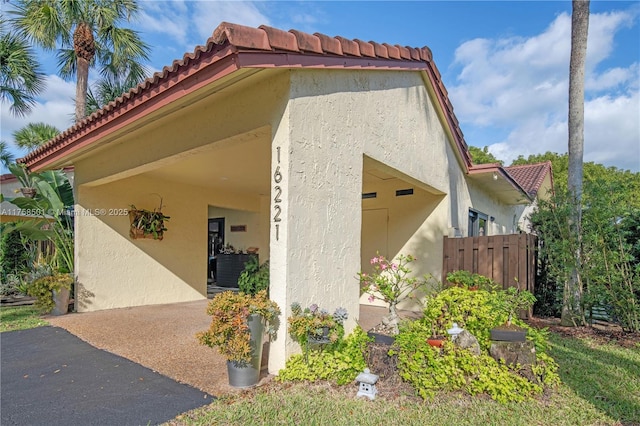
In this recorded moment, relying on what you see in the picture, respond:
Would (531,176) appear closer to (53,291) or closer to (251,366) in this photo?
(251,366)

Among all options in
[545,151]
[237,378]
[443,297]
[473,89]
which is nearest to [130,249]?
[237,378]

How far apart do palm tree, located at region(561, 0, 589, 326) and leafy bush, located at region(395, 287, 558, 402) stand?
11.3 ft

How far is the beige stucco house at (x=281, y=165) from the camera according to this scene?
3.89 meters

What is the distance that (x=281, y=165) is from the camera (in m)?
3.90

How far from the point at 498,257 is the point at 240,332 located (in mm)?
6379

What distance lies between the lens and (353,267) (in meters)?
4.79

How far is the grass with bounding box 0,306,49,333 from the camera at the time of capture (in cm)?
653

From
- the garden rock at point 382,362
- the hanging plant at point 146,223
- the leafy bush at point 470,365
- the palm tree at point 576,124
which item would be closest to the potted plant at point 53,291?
the hanging plant at point 146,223

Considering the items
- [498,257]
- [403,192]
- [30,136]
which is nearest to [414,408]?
[498,257]

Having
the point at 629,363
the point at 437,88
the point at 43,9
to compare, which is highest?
the point at 43,9

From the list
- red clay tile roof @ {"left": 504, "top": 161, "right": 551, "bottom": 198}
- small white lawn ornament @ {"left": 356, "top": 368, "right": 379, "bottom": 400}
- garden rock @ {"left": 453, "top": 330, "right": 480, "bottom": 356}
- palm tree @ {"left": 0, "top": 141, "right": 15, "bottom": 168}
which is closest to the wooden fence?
garden rock @ {"left": 453, "top": 330, "right": 480, "bottom": 356}

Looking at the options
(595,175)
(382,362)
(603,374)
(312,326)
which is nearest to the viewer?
(312,326)

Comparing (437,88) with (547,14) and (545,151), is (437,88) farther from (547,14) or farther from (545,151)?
(545,151)

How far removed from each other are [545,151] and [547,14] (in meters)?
30.1
